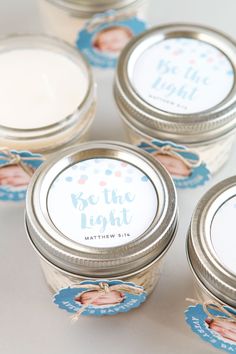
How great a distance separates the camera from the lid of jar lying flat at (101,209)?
40.7 inches

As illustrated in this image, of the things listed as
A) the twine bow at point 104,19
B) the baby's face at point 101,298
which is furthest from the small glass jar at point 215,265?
the twine bow at point 104,19

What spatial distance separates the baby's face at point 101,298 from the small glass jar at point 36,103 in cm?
25

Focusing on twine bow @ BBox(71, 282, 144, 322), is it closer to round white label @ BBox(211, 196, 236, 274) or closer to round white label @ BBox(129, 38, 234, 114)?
round white label @ BBox(211, 196, 236, 274)

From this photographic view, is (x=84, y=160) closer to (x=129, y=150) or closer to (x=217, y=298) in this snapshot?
(x=129, y=150)

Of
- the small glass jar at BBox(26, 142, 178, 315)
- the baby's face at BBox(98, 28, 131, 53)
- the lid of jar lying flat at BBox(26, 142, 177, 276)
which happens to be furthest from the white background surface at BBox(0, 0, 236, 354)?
the baby's face at BBox(98, 28, 131, 53)

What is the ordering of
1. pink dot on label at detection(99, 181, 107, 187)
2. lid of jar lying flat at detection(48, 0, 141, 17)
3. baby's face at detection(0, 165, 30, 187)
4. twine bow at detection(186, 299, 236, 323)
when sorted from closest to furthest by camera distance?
twine bow at detection(186, 299, 236, 323)
pink dot on label at detection(99, 181, 107, 187)
baby's face at detection(0, 165, 30, 187)
lid of jar lying flat at detection(48, 0, 141, 17)

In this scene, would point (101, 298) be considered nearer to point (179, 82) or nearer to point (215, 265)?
point (215, 265)

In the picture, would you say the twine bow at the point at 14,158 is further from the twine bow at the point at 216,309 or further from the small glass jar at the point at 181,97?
the twine bow at the point at 216,309

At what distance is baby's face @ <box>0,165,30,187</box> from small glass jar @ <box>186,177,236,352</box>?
1.02 feet

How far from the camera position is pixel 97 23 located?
1398mm

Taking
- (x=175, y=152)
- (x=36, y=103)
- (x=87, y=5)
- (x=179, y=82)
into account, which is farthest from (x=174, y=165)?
(x=87, y=5)

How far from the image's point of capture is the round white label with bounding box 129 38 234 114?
4.07 ft

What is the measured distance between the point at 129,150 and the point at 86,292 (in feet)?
0.76

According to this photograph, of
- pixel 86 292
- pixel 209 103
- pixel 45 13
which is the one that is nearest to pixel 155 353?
pixel 86 292
